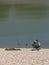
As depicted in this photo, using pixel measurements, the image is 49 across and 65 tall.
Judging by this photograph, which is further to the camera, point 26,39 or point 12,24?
point 12,24

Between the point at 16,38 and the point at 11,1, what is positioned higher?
the point at 11,1

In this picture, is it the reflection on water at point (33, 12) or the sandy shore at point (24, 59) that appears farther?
the reflection on water at point (33, 12)

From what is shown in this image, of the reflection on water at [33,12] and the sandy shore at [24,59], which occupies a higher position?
the reflection on water at [33,12]

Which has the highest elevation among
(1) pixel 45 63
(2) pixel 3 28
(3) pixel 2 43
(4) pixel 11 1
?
(4) pixel 11 1

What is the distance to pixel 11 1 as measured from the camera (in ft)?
139

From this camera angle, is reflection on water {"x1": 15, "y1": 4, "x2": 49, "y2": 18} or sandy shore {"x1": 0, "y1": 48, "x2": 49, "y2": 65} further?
reflection on water {"x1": 15, "y1": 4, "x2": 49, "y2": 18}

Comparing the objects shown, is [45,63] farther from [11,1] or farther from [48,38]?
[11,1]

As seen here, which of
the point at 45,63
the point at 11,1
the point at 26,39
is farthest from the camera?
the point at 11,1

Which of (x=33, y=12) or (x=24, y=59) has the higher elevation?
(x=33, y=12)

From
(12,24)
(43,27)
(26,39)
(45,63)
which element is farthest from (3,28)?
(45,63)

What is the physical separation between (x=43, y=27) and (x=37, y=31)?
133 centimetres

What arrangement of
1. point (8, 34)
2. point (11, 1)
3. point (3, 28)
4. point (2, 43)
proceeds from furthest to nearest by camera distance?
point (11, 1) → point (3, 28) → point (8, 34) → point (2, 43)

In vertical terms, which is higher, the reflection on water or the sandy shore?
the reflection on water

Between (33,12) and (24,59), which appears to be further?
(33,12)
